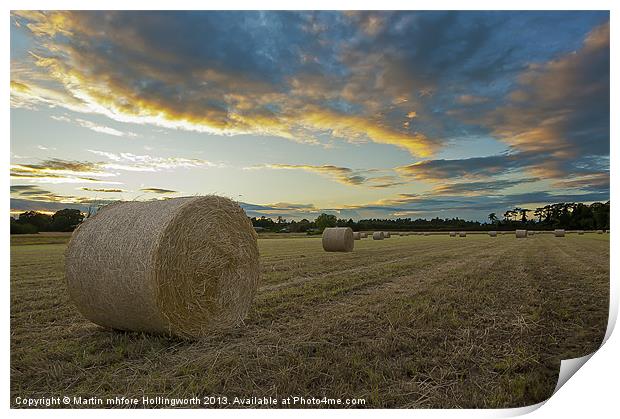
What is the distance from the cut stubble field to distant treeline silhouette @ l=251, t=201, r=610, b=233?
1.00 ft

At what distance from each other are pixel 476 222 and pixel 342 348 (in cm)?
249

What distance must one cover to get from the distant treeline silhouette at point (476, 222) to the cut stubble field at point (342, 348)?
8.9 inches

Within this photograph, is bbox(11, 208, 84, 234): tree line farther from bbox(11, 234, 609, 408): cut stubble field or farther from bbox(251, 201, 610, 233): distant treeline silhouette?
bbox(251, 201, 610, 233): distant treeline silhouette

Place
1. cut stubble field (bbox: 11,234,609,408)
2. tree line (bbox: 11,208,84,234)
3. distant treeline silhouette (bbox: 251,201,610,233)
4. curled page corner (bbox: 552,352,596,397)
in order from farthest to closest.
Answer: distant treeline silhouette (bbox: 251,201,610,233) → tree line (bbox: 11,208,84,234) → curled page corner (bbox: 552,352,596,397) → cut stubble field (bbox: 11,234,609,408)

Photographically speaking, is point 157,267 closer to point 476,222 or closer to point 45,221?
point 45,221

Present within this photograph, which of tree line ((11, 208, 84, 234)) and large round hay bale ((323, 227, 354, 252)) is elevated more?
tree line ((11, 208, 84, 234))

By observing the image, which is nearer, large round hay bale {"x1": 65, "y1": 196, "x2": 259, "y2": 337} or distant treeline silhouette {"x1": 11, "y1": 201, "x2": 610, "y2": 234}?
large round hay bale {"x1": 65, "y1": 196, "x2": 259, "y2": 337}

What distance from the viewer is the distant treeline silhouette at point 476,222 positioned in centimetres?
406

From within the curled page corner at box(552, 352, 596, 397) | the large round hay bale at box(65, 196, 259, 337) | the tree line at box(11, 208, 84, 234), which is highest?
the tree line at box(11, 208, 84, 234)

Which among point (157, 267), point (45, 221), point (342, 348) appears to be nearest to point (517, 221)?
point (342, 348)

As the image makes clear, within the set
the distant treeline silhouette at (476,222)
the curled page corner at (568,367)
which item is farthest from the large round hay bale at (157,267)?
the curled page corner at (568,367)

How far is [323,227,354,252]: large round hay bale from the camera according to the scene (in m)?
13.4

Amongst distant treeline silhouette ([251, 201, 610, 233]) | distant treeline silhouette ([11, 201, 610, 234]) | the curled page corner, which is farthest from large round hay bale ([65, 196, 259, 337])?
the curled page corner
